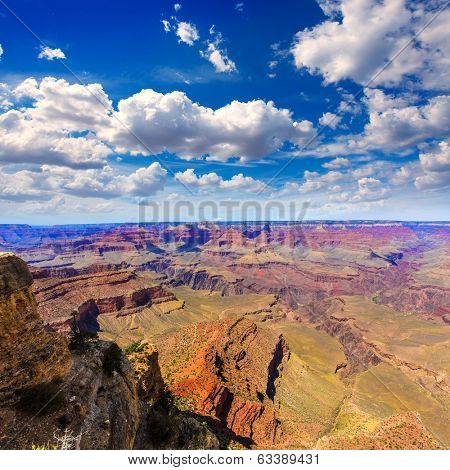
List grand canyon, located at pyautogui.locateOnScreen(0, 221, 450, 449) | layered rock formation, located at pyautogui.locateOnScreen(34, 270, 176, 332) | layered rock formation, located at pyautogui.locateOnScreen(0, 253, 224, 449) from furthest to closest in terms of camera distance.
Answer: layered rock formation, located at pyautogui.locateOnScreen(34, 270, 176, 332)
grand canyon, located at pyautogui.locateOnScreen(0, 221, 450, 449)
layered rock formation, located at pyautogui.locateOnScreen(0, 253, 224, 449)

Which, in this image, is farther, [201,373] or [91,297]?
[91,297]

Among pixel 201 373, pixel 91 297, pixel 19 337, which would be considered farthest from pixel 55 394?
pixel 91 297

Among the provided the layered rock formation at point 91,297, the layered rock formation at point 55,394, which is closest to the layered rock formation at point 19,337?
the layered rock formation at point 55,394

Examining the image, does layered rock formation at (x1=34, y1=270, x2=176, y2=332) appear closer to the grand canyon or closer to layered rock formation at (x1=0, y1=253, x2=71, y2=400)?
the grand canyon

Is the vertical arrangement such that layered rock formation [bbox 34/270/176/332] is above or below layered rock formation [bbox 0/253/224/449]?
below

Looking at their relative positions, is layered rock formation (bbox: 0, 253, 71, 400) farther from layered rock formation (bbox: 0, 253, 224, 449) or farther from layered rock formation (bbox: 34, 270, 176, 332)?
layered rock formation (bbox: 34, 270, 176, 332)

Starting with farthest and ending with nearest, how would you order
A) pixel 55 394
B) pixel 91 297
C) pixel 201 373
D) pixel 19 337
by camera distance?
pixel 91 297 → pixel 201 373 → pixel 19 337 → pixel 55 394

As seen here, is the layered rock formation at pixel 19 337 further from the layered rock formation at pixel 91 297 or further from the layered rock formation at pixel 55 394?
the layered rock formation at pixel 91 297

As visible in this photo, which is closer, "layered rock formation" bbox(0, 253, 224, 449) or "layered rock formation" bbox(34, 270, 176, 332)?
"layered rock formation" bbox(0, 253, 224, 449)

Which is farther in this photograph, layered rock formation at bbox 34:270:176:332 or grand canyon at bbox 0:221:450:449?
layered rock formation at bbox 34:270:176:332

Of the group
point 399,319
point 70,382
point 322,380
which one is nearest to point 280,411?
point 322,380

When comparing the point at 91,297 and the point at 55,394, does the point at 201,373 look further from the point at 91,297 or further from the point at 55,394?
the point at 91,297

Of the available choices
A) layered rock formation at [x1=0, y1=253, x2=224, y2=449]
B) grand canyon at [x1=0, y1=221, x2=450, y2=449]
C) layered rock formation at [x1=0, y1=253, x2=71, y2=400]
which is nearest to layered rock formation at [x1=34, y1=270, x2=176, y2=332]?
grand canyon at [x1=0, y1=221, x2=450, y2=449]

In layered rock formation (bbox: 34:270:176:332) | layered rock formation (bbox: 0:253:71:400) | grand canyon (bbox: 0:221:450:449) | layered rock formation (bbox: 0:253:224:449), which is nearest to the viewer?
layered rock formation (bbox: 0:253:224:449)
